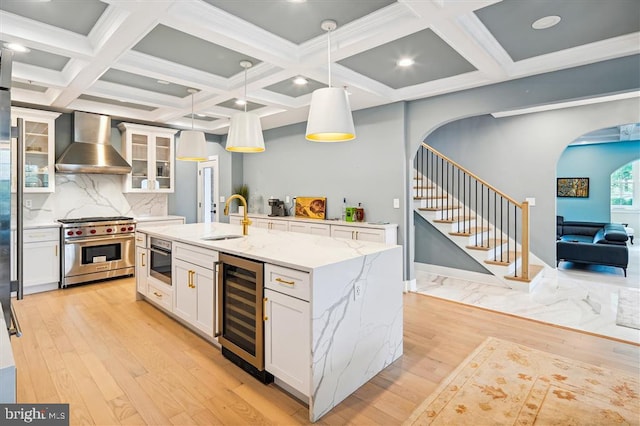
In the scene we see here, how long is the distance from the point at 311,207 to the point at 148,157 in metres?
2.97

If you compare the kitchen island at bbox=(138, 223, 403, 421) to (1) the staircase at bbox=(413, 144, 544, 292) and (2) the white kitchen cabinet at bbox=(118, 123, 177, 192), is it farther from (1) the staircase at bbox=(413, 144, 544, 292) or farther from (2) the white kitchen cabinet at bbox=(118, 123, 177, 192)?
(2) the white kitchen cabinet at bbox=(118, 123, 177, 192)

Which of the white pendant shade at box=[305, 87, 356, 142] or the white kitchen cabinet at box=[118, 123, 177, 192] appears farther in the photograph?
the white kitchen cabinet at box=[118, 123, 177, 192]

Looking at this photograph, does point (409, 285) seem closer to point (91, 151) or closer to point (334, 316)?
point (334, 316)

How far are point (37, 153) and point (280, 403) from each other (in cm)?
502

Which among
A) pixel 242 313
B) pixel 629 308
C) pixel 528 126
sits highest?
pixel 528 126

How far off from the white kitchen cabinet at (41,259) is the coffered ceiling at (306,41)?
6.07ft

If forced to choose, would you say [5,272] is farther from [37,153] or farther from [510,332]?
[37,153]

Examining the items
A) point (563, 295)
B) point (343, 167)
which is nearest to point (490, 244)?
point (563, 295)

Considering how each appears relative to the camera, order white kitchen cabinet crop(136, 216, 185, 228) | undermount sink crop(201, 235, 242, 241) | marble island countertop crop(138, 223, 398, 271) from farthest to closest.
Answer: white kitchen cabinet crop(136, 216, 185, 228) → undermount sink crop(201, 235, 242, 241) → marble island countertop crop(138, 223, 398, 271)

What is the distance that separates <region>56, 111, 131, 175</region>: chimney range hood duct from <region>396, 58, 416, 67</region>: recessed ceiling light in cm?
443

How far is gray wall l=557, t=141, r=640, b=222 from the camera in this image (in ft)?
26.5

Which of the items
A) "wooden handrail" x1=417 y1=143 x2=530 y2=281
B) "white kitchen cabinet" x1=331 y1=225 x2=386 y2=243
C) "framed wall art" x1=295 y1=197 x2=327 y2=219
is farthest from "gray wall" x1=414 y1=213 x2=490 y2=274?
"framed wall art" x1=295 y1=197 x2=327 y2=219

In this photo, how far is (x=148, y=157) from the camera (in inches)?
234

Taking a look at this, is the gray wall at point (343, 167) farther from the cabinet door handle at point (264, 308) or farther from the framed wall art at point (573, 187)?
the framed wall art at point (573, 187)
